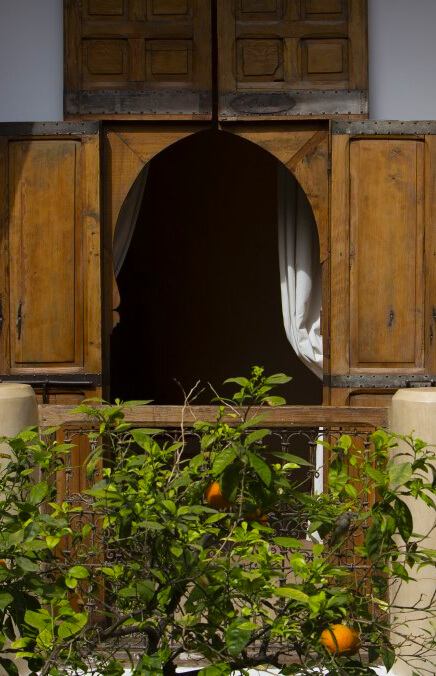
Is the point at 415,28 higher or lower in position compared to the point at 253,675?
higher

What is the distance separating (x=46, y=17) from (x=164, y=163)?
171 inches

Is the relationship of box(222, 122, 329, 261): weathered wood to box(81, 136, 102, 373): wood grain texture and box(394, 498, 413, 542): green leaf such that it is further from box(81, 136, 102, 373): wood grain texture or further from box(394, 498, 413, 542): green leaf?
box(394, 498, 413, 542): green leaf

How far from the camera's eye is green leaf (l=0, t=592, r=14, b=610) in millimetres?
2598

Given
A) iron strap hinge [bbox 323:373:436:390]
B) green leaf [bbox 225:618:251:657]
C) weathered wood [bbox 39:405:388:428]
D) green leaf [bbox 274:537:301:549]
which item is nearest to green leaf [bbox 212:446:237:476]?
green leaf [bbox 274:537:301:549]

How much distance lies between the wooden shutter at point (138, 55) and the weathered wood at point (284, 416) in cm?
192

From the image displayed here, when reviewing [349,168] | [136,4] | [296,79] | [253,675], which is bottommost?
[253,675]

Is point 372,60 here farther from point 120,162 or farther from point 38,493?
point 38,493

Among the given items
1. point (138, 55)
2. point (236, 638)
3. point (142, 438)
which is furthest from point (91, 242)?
point (236, 638)

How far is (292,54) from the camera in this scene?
651cm

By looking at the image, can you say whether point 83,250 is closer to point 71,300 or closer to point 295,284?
point 71,300

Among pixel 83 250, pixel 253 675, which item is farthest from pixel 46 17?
pixel 253 675

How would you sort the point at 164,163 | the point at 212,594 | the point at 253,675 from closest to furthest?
the point at 212,594, the point at 253,675, the point at 164,163

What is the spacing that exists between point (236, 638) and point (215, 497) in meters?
0.41

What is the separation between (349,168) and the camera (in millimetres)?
6414
